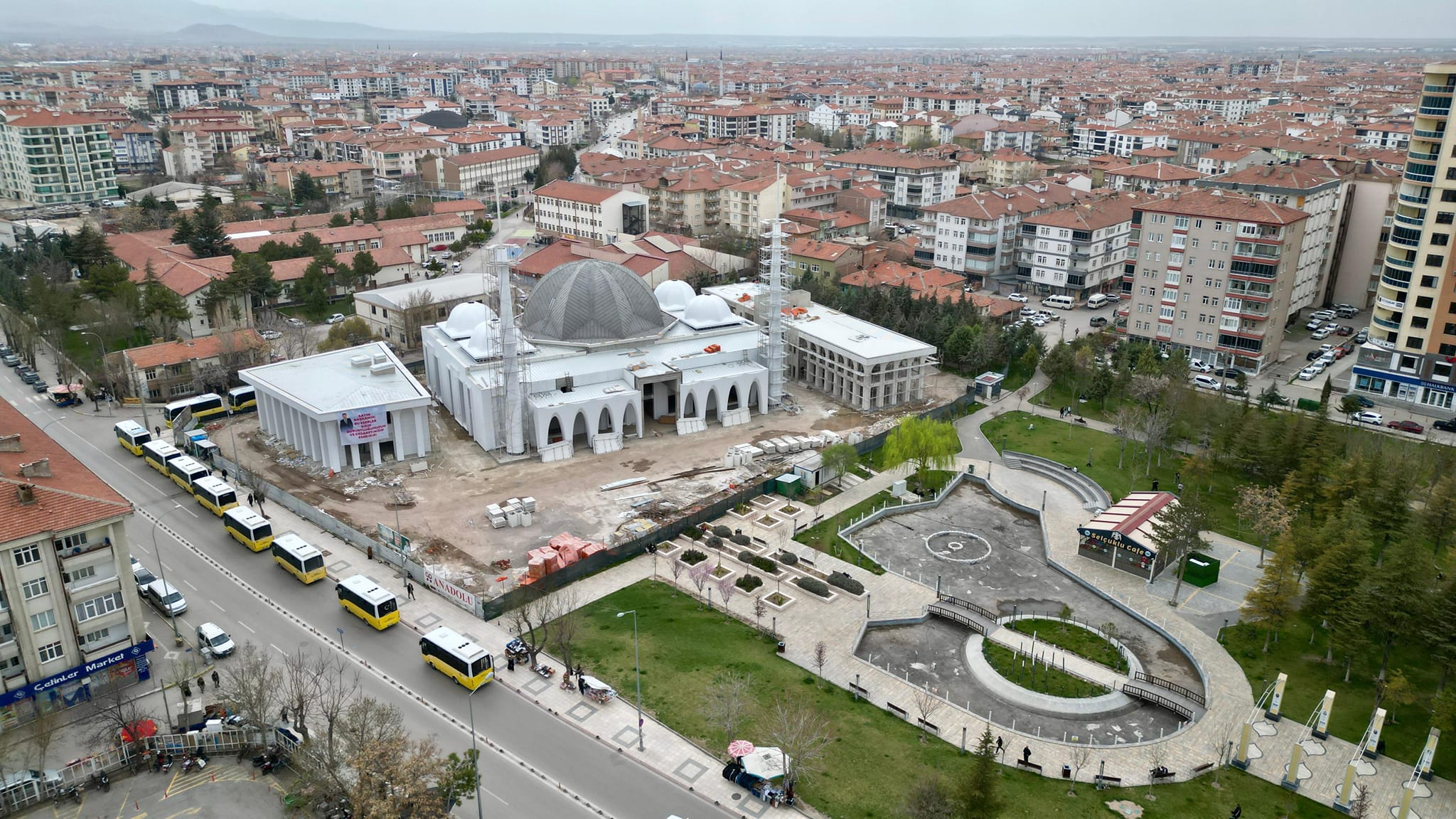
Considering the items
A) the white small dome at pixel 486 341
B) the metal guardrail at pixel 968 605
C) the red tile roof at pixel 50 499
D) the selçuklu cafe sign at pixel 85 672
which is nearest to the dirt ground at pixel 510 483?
the white small dome at pixel 486 341

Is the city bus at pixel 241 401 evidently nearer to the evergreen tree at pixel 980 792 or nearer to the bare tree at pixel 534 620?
the bare tree at pixel 534 620

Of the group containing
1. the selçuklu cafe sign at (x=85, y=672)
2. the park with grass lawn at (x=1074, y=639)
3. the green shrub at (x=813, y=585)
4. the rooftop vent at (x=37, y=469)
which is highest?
the rooftop vent at (x=37, y=469)

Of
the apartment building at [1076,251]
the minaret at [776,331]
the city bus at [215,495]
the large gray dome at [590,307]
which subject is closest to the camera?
the city bus at [215,495]

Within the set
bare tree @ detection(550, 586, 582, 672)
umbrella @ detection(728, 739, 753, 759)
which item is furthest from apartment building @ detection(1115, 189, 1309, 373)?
umbrella @ detection(728, 739, 753, 759)

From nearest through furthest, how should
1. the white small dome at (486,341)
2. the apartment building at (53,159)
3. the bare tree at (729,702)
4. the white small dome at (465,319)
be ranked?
the bare tree at (729,702), the white small dome at (486,341), the white small dome at (465,319), the apartment building at (53,159)

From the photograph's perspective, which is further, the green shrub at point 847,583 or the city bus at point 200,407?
the city bus at point 200,407

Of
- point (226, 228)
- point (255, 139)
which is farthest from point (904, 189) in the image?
point (255, 139)

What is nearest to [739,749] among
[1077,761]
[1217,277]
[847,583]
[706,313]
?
[1077,761]
